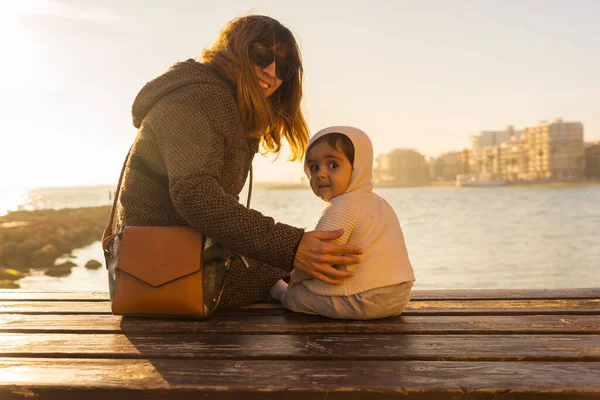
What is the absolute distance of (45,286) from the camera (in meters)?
11.0

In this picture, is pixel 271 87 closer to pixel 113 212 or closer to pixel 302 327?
pixel 113 212

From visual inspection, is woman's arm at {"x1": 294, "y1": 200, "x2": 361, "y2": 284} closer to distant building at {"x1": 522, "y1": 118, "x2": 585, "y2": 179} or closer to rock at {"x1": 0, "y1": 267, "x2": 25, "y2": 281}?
rock at {"x1": 0, "y1": 267, "x2": 25, "y2": 281}

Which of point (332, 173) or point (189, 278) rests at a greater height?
point (332, 173)

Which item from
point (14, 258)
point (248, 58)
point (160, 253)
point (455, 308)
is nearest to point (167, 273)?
point (160, 253)

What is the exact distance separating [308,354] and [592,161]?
253 ft

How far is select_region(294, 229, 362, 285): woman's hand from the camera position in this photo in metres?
2.18

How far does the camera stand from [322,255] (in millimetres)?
2184

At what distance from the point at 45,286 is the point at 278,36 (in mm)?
9836

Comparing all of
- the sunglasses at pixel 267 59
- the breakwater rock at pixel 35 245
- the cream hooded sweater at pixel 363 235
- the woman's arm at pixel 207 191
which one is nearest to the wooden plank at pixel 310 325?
the cream hooded sweater at pixel 363 235

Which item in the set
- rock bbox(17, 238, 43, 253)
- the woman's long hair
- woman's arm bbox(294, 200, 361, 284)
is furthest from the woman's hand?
rock bbox(17, 238, 43, 253)

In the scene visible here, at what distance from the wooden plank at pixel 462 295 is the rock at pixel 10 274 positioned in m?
9.63

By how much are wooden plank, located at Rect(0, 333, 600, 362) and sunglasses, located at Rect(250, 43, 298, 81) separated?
1.10 metres

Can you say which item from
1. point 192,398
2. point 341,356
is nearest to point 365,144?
point 341,356

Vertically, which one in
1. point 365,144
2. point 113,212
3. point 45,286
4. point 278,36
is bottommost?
point 45,286
